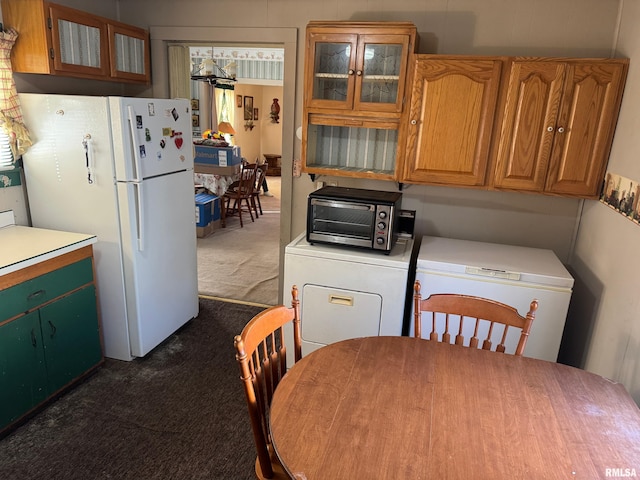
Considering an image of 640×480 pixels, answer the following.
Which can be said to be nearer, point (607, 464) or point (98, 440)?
point (607, 464)

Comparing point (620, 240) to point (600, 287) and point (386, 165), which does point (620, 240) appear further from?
point (386, 165)

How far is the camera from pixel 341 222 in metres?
2.63

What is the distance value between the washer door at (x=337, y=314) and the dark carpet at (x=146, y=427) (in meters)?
0.59

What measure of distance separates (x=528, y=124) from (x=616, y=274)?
929 mm

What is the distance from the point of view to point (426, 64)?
8.45 ft

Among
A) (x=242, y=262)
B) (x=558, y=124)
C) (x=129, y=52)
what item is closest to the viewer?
(x=558, y=124)

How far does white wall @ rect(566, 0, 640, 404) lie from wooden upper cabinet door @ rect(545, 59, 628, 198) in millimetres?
55

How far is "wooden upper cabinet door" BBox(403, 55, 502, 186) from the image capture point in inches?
100

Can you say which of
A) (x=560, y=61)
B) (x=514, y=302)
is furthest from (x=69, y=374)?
(x=560, y=61)

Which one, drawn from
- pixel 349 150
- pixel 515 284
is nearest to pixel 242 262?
pixel 349 150

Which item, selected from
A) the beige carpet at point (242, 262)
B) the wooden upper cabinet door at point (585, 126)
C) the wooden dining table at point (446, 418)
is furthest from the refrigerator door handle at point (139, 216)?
the wooden upper cabinet door at point (585, 126)

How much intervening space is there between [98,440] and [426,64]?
2.64 meters

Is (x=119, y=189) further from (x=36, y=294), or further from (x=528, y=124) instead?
(x=528, y=124)

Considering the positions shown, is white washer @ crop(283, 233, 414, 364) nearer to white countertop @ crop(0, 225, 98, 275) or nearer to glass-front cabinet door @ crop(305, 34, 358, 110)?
glass-front cabinet door @ crop(305, 34, 358, 110)
